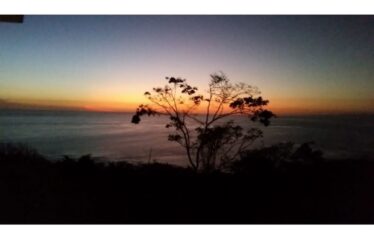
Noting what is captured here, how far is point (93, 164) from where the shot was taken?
9.71 ft

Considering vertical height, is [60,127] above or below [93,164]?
above

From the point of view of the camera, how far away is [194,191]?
2.98m

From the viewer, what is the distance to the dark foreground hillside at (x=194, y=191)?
295 cm

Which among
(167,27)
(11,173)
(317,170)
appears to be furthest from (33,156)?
(317,170)

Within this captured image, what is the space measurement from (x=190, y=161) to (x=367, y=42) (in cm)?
152

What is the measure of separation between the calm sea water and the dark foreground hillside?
0.07 metres

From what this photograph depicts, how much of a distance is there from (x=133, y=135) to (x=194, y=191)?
594 mm

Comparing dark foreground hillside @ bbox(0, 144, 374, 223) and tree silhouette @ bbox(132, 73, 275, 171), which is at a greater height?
tree silhouette @ bbox(132, 73, 275, 171)

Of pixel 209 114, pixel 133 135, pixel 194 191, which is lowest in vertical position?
pixel 194 191

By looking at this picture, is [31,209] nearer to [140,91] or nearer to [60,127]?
[60,127]

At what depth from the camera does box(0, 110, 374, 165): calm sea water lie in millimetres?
2943

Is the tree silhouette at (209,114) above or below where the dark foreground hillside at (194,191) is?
above

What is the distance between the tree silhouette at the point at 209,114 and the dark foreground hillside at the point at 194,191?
0.12 metres
